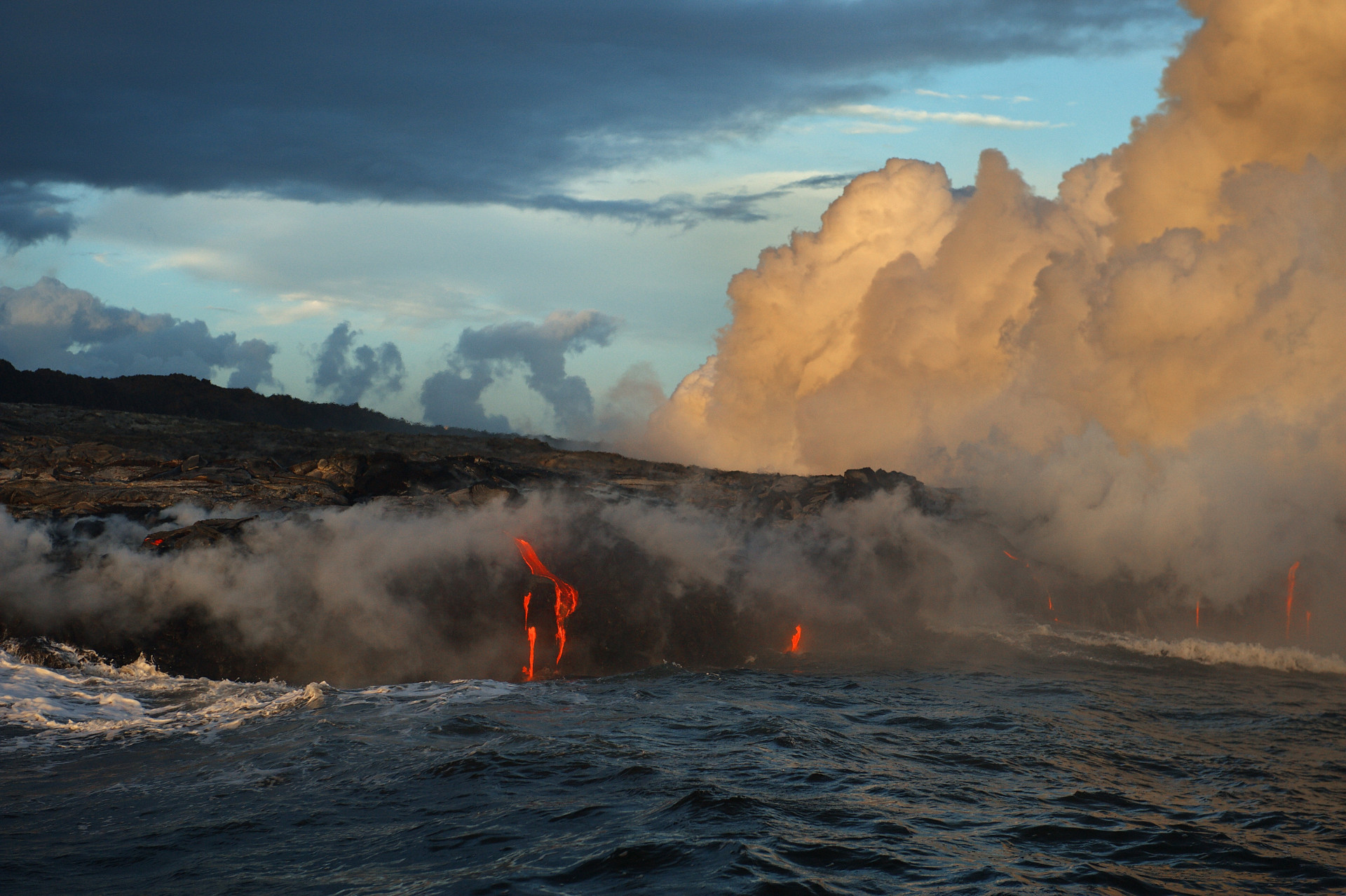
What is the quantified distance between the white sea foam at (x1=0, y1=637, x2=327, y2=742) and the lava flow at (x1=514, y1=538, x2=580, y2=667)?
822 centimetres

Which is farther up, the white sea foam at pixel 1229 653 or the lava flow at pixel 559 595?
the lava flow at pixel 559 595

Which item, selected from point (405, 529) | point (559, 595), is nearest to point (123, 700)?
point (405, 529)

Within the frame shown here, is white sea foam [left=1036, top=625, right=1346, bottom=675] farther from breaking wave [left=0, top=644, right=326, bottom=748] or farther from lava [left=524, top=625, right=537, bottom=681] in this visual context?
breaking wave [left=0, top=644, right=326, bottom=748]

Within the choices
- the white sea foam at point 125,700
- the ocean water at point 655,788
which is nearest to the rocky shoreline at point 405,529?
the white sea foam at point 125,700

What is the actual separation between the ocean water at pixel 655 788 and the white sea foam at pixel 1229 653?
10986 millimetres

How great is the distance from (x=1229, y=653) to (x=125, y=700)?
4569 centimetres

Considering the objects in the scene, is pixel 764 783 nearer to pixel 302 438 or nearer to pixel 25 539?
pixel 25 539

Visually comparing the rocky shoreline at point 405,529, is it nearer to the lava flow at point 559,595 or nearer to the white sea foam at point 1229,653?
the lava flow at point 559,595

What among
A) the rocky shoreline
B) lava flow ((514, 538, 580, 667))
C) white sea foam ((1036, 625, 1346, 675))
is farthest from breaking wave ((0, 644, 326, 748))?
white sea foam ((1036, 625, 1346, 675))

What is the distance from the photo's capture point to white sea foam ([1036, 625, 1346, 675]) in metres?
45.5

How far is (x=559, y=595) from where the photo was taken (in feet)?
118

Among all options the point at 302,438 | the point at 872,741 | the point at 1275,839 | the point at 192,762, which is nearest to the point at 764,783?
the point at 872,741

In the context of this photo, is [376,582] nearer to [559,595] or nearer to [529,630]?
[529,630]

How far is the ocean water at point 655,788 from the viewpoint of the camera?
57.4ft
